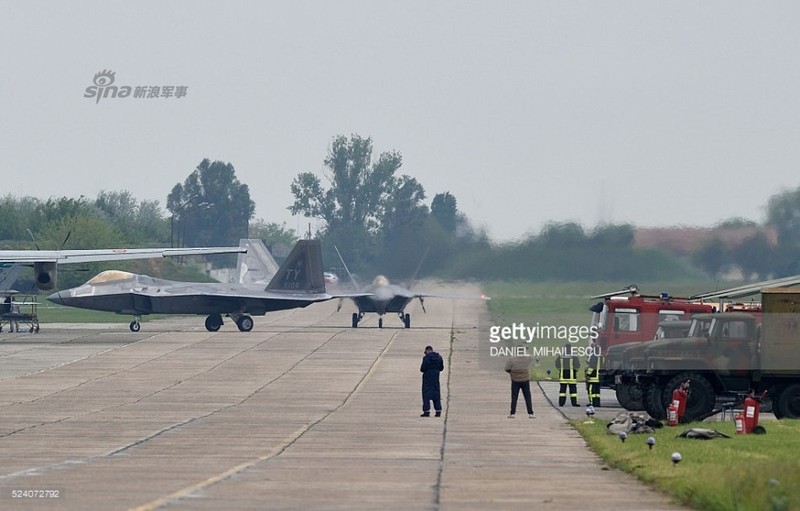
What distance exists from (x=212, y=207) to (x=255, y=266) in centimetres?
7789

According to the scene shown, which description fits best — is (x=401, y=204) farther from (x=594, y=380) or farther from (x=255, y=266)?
(x=594, y=380)

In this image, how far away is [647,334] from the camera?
3606 cm

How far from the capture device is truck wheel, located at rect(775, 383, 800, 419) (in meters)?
28.8

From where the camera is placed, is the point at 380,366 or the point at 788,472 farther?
the point at 380,366

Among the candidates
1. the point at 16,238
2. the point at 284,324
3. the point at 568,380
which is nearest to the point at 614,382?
the point at 568,380

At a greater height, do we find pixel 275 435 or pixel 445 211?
pixel 445 211

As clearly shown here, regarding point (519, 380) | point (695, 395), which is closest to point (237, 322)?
point (519, 380)

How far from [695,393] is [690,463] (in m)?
9.24

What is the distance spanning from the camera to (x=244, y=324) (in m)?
63.9

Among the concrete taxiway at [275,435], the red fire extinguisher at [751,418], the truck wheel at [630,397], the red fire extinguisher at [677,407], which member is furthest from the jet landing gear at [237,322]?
the red fire extinguisher at [751,418]

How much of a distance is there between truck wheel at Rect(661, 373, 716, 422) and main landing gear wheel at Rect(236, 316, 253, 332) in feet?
121

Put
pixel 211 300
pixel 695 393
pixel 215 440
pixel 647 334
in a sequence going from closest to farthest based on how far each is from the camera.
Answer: pixel 215 440 < pixel 695 393 < pixel 647 334 < pixel 211 300

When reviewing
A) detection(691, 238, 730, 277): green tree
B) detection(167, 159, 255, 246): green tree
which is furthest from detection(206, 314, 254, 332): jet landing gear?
detection(167, 159, 255, 246): green tree

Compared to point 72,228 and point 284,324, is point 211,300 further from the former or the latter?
point 72,228
